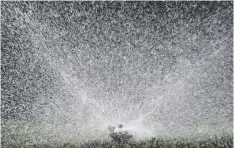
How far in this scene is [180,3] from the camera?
16656 mm

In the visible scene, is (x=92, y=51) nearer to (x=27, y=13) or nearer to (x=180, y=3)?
(x=27, y=13)

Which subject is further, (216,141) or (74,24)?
(74,24)

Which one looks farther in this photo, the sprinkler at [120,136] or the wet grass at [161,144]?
the sprinkler at [120,136]

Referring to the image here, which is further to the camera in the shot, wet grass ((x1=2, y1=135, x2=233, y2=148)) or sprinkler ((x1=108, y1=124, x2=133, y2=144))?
sprinkler ((x1=108, y1=124, x2=133, y2=144))

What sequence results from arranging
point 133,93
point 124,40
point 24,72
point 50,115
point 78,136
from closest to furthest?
point 78,136, point 50,115, point 133,93, point 24,72, point 124,40

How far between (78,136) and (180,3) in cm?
1065

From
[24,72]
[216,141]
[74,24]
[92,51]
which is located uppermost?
[74,24]

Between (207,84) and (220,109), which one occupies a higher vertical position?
(207,84)

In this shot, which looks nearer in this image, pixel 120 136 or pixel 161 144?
pixel 161 144

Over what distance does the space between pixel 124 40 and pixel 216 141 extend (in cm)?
1178

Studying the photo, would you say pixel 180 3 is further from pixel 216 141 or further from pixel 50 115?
pixel 216 141

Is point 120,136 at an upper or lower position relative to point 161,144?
upper

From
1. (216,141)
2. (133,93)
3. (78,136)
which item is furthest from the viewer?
(133,93)

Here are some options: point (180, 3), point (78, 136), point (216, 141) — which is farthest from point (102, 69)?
point (216, 141)
